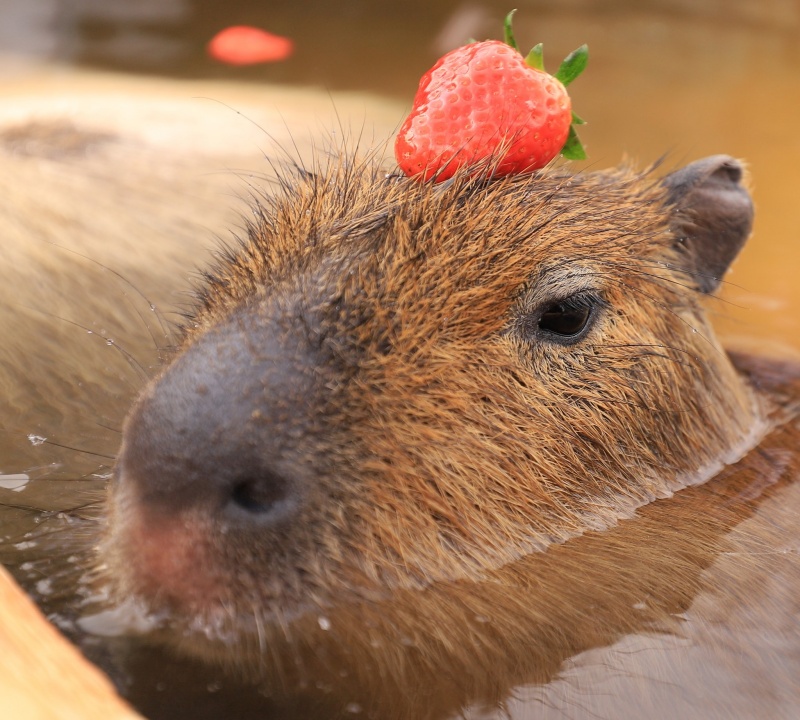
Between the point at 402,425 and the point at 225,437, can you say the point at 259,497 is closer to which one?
the point at 225,437

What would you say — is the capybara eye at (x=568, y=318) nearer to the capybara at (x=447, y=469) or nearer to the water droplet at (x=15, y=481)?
the capybara at (x=447, y=469)

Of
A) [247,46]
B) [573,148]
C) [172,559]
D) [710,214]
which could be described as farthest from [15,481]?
[247,46]

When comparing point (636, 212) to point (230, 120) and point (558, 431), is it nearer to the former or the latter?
point (558, 431)

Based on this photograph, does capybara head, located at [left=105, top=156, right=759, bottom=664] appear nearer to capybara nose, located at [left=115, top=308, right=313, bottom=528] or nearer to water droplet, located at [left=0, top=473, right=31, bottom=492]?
capybara nose, located at [left=115, top=308, right=313, bottom=528]

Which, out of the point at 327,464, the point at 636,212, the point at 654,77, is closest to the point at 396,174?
the point at 636,212

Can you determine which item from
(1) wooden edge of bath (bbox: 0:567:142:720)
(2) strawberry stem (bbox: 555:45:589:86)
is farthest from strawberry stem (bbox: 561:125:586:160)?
(1) wooden edge of bath (bbox: 0:567:142:720)

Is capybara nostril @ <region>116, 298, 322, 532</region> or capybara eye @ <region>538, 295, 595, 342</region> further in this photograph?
capybara eye @ <region>538, 295, 595, 342</region>

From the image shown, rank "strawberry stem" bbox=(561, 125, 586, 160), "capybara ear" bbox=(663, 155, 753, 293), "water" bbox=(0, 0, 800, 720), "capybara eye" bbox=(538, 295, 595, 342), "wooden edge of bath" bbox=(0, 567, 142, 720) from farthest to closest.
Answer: "capybara ear" bbox=(663, 155, 753, 293)
"strawberry stem" bbox=(561, 125, 586, 160)
"capybara eye" bbox=(538, 295, 595, 342)
"water" bbox=(0, 0, 800, 720)
"wooden edge of bath" bbox=(0, 567, 142, 720)
